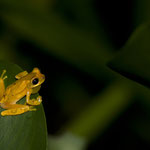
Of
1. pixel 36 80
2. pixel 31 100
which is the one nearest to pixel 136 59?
pixel 31 100

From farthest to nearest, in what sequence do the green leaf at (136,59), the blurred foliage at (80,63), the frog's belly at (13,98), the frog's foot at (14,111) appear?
the blurred foliage at (80,63), the frog's belly at (13,98), the frog's foot at (14,111), the green leaf at (136,59)

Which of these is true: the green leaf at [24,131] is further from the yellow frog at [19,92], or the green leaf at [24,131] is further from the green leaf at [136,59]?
the green leaf at [136,59]

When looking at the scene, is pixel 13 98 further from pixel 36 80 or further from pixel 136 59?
pixel 136 59

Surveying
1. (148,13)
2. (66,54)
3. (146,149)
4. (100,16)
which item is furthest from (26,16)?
(146,149)

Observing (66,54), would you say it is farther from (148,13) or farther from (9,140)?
(9,140)

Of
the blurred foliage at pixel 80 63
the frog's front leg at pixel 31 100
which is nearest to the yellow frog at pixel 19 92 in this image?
the frog's front leg at pixel 31 100

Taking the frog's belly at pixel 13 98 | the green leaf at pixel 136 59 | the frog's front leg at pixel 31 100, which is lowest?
the frog's belly at pixel 13 98

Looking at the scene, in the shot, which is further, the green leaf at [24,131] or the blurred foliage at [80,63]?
the blurred foliage at [80,63]
